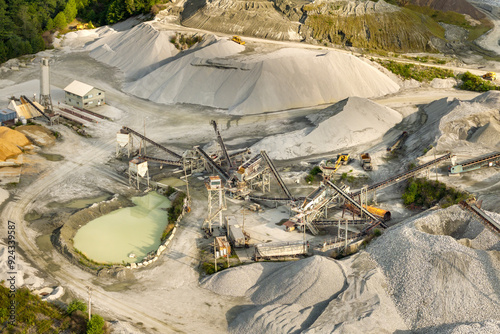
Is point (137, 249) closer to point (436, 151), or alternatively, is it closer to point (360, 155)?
point (360, 155)

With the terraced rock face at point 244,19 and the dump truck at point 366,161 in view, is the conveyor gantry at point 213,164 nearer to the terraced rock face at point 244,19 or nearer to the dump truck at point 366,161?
the dump truck at point 366,161

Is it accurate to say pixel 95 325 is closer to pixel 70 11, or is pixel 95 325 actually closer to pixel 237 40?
pixel 237 40

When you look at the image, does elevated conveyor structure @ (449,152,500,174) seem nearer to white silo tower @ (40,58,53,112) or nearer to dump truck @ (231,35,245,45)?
dump truck @ (231,35,245,45)

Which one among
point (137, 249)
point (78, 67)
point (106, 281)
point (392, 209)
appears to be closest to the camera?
point (106, 281)

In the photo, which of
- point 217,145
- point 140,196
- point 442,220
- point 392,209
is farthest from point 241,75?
point 442,220

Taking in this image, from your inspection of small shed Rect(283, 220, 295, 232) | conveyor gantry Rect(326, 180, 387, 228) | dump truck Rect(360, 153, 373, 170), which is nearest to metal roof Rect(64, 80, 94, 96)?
dump truck Rect(360, 153, 373, 170)

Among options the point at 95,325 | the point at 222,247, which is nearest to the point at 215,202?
the point at 222,247
